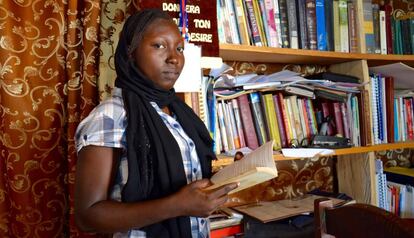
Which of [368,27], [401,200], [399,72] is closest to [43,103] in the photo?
[368,27]

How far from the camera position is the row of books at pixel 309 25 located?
1102 mm

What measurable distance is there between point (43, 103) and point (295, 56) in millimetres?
963

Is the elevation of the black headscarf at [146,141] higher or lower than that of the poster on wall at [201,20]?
lower

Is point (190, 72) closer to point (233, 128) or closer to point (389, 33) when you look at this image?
point (233, 128)

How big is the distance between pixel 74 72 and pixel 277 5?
0.79 m

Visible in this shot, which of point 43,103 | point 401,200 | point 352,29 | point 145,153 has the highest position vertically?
point 352,29

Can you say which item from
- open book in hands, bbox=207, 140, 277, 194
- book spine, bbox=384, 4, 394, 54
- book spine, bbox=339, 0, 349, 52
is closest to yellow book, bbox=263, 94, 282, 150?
book spine, bbox=339, 0, 349, 52

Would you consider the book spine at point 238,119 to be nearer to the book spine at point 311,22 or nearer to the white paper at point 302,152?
the white paper at point 302,152

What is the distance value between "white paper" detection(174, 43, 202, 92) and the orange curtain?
37cm

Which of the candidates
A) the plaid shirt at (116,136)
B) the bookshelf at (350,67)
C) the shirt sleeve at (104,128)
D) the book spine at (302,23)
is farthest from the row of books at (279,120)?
the shirt sleeve at (104,128)

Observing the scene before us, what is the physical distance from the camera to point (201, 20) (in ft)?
3.23

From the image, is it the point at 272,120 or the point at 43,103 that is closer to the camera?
the point at 43,103

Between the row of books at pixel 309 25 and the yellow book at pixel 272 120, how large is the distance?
0.21m

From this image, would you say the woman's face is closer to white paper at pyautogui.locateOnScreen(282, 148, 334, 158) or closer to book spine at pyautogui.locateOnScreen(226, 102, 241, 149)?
book spine at pyautogui.locateOnScreen(226, 102, 241, 149)
